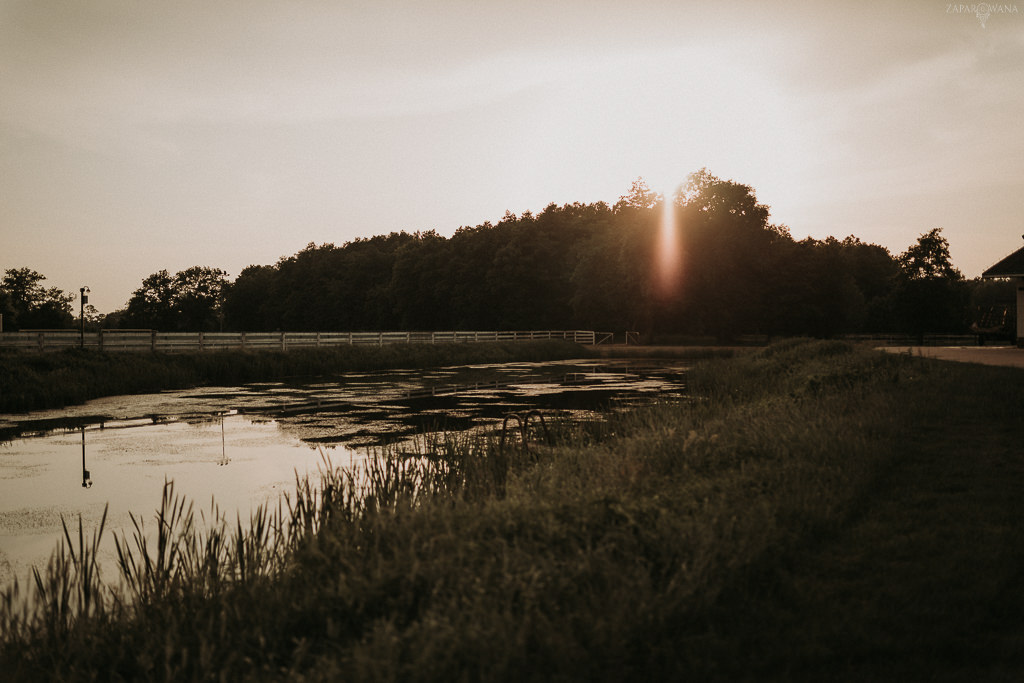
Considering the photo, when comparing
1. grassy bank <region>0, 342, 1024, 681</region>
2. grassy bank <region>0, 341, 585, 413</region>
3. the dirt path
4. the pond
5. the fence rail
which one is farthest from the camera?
the fence rail

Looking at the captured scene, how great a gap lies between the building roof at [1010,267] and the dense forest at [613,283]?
1580 cm

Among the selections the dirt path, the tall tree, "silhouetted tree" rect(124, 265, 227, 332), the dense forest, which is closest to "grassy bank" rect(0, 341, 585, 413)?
the dirt path

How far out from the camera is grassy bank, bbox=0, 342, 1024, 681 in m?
3.72

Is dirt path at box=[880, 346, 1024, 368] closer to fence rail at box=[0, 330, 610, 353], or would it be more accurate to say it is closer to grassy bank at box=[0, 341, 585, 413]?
grassy bank at box=[0, 341, 585, 413]

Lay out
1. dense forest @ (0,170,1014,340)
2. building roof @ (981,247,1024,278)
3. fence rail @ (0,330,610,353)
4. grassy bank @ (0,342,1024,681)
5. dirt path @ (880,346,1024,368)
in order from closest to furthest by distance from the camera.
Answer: grassy bank @ (0,342,1024,681)
dirt path @ (880,346,1024,368)
fence rail @ (0,330,610,353)
building roof @ (981,247,1024,278)
dense forest @ (0,170,1014,340)

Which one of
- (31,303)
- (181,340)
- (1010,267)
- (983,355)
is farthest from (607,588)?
(31,303)

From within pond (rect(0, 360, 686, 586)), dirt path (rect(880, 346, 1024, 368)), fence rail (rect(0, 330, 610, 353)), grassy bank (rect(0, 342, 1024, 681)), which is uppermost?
fence rail (rect(0, 330, 610, 353))

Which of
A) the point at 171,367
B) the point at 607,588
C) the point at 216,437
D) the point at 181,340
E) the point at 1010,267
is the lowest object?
the point at 216,437

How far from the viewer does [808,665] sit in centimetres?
373

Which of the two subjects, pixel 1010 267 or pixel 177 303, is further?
pixel 177 303

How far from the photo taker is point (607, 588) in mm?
4168

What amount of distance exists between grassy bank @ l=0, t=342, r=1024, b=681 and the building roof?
25.3 m

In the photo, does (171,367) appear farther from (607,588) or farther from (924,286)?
(924,286)

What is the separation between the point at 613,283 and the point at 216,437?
50.9m
